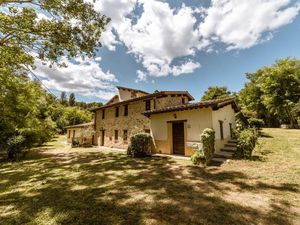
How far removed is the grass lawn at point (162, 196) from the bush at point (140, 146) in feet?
14.9

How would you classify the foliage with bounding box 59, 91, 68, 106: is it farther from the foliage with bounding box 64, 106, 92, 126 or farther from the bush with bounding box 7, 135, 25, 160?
the bush with bounding box 7, 135, 25, 160

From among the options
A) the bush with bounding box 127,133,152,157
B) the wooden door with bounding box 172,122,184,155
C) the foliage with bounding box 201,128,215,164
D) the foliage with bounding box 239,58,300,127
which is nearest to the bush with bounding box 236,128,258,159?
the foliage with bounding box 201,128,215,164

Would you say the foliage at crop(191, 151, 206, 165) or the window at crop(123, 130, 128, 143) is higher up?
the window at crop(123, 130, 128, 143)

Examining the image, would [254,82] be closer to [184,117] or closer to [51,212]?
[184,117]

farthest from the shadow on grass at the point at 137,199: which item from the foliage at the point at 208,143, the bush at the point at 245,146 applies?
the bush at the point at 245,146

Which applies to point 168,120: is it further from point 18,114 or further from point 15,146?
point 18,114

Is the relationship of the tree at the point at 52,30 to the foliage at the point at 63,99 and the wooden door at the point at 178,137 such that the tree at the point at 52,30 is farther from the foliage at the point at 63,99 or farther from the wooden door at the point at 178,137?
the foliage at the point at 63,99

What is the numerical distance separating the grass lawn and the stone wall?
8.20 m

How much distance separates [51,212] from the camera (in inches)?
192

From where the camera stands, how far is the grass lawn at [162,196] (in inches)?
175

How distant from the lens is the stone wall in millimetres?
17031

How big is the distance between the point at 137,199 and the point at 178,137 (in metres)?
8.55

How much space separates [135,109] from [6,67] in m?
10.7

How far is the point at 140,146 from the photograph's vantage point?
45.9 feet
